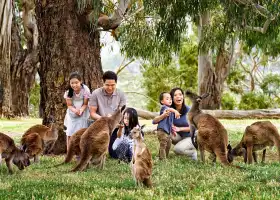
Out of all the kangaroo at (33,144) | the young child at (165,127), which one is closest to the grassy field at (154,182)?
the kangaroo at (33,144)

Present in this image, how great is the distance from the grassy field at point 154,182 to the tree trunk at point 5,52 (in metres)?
5.32

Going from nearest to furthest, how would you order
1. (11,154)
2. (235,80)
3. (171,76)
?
(11,154), (171,76), (235,80)

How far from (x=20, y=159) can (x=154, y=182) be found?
6.18 feet

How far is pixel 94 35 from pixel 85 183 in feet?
13.1

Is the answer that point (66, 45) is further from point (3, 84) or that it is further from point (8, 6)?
point (3, 84)

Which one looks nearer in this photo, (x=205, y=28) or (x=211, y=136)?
(x=211, y=136)

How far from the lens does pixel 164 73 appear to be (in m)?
28.0

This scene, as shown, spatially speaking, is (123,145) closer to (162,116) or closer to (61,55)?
(162,116)

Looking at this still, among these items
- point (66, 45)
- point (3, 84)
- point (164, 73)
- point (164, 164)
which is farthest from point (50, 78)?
point (164, 73)

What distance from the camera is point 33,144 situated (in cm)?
696

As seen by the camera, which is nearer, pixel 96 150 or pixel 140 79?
pixel 96 150

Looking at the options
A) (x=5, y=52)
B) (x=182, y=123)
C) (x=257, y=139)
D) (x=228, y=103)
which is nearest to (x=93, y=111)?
(x=182, y=123)

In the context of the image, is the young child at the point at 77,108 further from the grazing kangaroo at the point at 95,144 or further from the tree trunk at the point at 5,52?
the tree trunk at the point at 5,52

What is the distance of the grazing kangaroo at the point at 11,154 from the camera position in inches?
238
